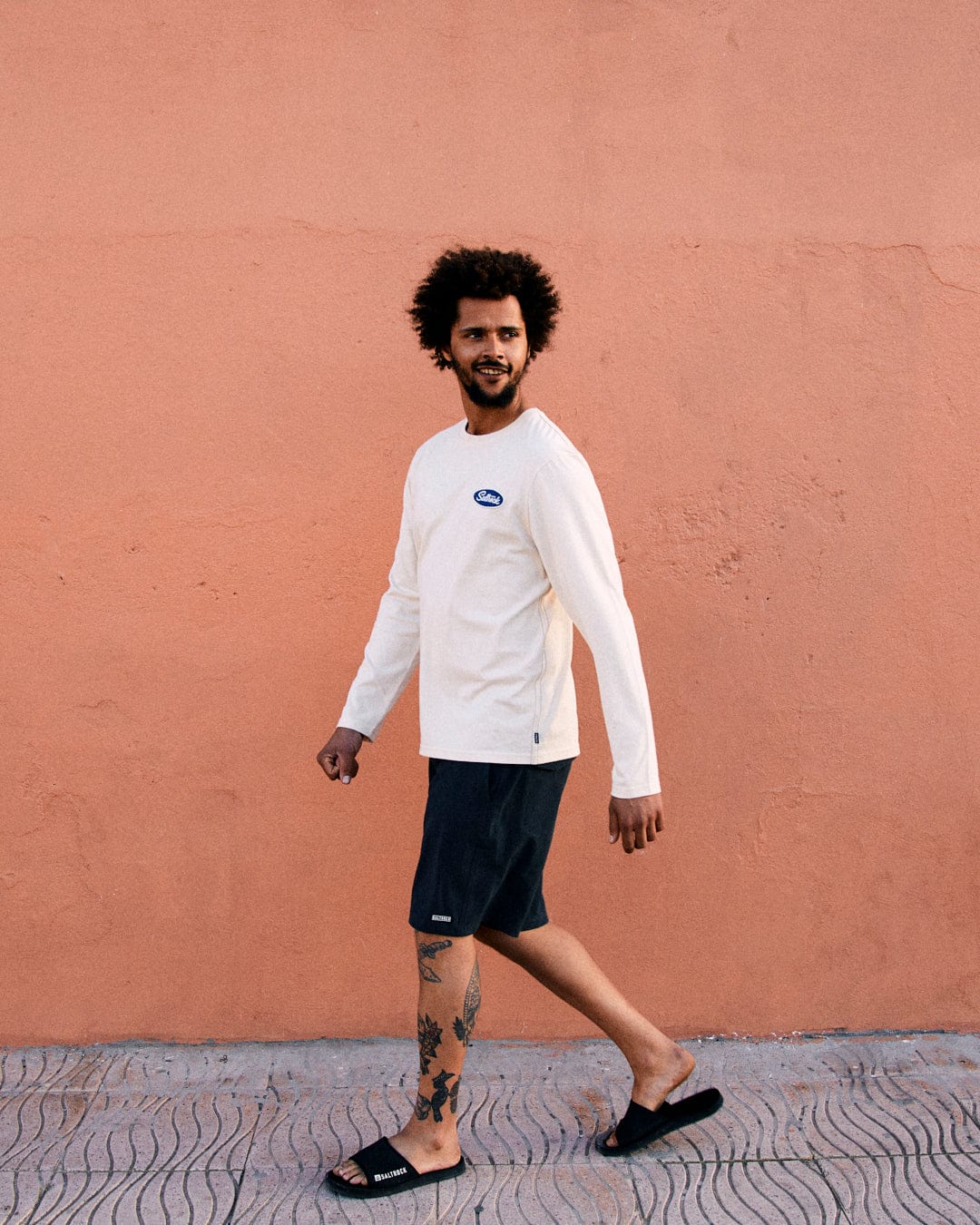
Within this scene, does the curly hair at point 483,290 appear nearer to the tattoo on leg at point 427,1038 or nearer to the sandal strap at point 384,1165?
the tattoo on leg at point 427,1038

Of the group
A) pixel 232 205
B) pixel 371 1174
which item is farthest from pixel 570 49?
pixel 371 1174

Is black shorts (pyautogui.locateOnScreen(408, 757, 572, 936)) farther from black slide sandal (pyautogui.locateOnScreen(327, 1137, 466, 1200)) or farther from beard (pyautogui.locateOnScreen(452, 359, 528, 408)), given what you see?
beard (pyautogui.locateOnScreen(452, 359, 528, 408))

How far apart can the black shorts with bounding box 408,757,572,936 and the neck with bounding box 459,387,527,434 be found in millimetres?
741

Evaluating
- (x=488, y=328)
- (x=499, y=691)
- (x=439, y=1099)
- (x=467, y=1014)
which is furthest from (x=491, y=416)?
(x=439, y=1099)

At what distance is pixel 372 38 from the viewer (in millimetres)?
3139

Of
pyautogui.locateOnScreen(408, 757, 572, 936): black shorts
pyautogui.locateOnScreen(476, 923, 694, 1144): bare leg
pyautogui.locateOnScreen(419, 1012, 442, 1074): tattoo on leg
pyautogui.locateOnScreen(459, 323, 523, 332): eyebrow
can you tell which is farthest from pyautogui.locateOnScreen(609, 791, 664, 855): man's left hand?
pyautogui.locateOnScreen(459, 323, 523, 332): eyebrow

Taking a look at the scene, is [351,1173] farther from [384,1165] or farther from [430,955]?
[430,955]

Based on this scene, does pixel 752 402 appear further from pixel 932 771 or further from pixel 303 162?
pixel 303 162

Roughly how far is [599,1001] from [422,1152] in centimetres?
51

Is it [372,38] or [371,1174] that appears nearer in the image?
[371,1174]

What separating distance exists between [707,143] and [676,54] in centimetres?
25

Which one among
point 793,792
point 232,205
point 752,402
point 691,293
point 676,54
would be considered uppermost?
point 676,54

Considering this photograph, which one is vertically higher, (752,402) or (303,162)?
(303,162)

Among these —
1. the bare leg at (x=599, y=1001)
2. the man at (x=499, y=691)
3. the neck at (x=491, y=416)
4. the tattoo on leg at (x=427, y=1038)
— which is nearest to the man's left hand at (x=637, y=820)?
the man at (x=499, y=691)
